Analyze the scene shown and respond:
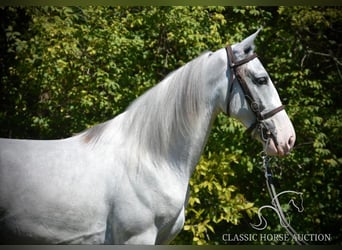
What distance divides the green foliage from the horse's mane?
1392 mm

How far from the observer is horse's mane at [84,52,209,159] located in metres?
2.40

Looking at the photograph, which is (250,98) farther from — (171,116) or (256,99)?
(171,116)

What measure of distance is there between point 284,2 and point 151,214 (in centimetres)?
242

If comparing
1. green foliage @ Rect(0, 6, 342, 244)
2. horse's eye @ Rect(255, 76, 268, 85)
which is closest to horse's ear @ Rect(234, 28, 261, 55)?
horse's eye @ Rect(255, 76, 268, 85)

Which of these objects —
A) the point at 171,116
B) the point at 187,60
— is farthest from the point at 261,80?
the point at 187,60

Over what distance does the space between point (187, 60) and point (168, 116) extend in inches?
68.8

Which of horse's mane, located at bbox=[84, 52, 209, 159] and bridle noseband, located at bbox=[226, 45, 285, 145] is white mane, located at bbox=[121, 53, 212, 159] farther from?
bridle noseband, located at bbox=[226, 45, 285, 145]

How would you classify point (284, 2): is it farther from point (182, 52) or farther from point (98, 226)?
point (98, 226)

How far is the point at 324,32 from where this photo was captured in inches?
171

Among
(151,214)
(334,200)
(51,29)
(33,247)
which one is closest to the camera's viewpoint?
(151,214)

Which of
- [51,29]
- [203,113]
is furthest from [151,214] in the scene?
[51,29]

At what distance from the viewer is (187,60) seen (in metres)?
4.09

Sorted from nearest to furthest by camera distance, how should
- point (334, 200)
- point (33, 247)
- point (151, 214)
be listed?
point (151, 214)
point (33, 247)
point (334, 200)

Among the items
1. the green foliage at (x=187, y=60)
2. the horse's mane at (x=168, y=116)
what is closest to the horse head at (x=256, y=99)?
the horse's mane at (x=168, y=116)
